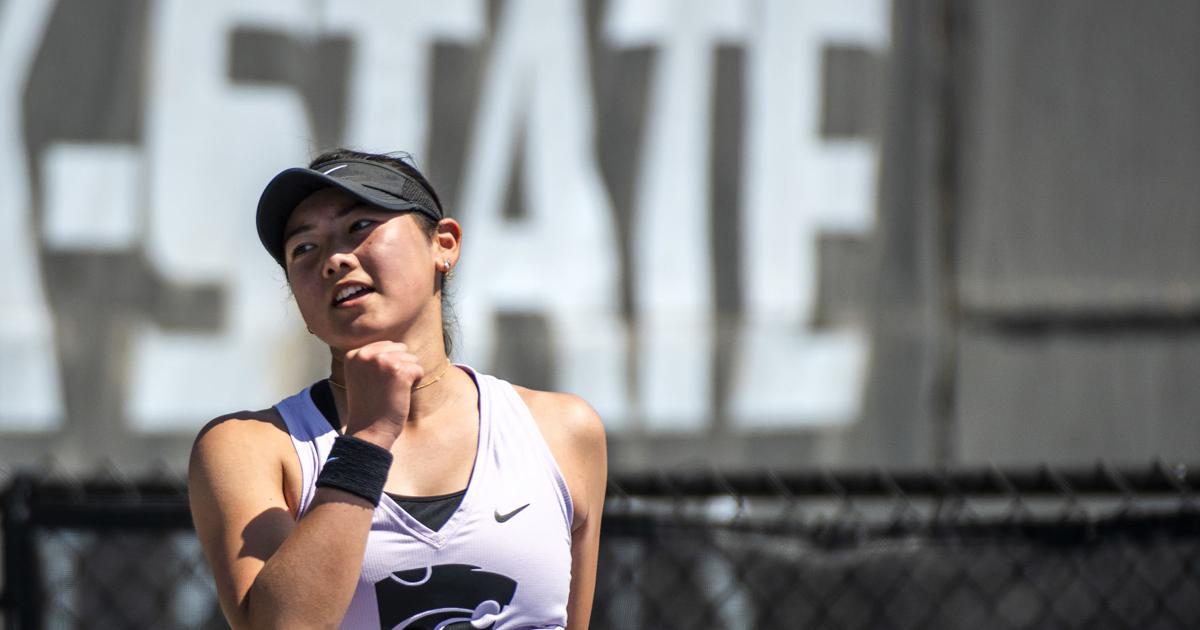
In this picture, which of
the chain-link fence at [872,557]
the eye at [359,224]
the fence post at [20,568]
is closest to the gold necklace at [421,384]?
the eye at [359,224]

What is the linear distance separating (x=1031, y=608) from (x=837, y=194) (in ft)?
8.27

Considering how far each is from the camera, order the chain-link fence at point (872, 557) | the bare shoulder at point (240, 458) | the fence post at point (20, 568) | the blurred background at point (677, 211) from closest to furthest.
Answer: the bare shoulder at point (240, 458) < the fence post at point (20, 568) < the chain-link fence at point (872, 557) < the blurred background at point (677, 211)

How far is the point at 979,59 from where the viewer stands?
15.9ft

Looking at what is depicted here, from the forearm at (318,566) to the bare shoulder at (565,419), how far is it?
42cm

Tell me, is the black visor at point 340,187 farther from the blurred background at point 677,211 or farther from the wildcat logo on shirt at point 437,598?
the blurred background at point 677,211

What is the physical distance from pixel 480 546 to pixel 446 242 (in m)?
0.45

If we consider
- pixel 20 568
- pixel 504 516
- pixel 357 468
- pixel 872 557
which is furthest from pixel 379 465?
pixel 872 557

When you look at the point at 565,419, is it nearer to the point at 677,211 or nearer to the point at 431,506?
the point at 431,506

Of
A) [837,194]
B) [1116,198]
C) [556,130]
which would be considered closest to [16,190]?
[556,130]

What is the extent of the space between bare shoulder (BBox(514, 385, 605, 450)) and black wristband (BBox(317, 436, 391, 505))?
0.38 m

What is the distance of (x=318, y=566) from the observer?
141 cm

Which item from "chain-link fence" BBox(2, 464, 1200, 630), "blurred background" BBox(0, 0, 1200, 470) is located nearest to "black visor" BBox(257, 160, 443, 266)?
"chain-link fence" BBox(2, 464, 1200, 630)

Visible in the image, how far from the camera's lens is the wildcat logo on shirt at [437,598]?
1558mm

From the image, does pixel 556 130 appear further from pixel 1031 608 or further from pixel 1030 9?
pixel 1031 608
